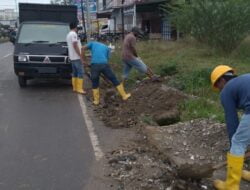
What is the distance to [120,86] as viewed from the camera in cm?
1155

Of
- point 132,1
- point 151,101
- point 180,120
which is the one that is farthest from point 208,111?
Answer: point 132,1

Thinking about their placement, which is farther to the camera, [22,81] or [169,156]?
[22,81]

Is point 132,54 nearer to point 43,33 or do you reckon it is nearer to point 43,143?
point 43,33

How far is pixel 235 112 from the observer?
5.21 m

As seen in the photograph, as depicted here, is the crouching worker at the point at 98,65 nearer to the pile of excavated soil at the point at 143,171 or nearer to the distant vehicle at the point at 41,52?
the distant vehicle at the point at 41,52

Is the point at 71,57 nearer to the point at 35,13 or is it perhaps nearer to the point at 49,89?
the point at 49,89

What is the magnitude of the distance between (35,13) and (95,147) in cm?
1400

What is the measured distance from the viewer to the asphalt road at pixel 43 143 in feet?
20.0

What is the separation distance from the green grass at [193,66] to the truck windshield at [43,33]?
245 cm

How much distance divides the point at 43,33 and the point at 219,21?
6.63m

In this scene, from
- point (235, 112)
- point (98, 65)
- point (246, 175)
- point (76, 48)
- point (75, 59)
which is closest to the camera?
point (235, 112)

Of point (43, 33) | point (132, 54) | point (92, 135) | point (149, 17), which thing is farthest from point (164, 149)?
point (149, 17)

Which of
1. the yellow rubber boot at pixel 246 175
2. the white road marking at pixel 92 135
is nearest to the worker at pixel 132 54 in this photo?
the white road marking at pixel 92 135

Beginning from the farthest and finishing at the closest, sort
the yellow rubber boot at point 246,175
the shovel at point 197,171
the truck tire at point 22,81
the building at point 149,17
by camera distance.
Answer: the building at point 149,17 → the truck tire at point 22,81 → the yellow rubber boot at point 246,175 → the shovel at point 197,171
